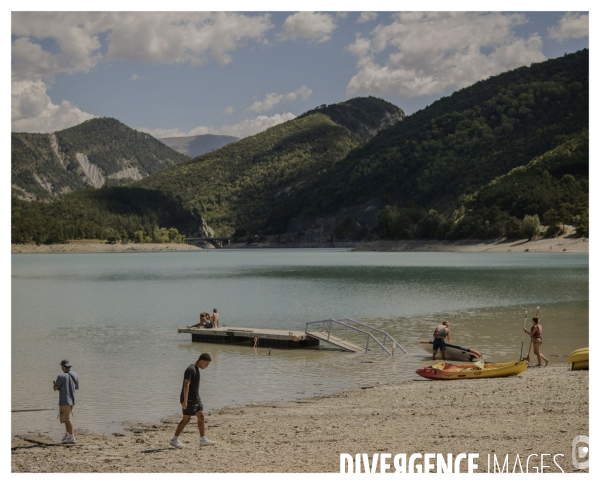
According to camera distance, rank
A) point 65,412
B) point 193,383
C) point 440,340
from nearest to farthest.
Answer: point 193,383 < point 65,412 < point 440,340

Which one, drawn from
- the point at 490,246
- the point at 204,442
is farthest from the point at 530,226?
the point at 204,442

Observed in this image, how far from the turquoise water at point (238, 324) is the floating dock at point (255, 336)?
0.79 meters

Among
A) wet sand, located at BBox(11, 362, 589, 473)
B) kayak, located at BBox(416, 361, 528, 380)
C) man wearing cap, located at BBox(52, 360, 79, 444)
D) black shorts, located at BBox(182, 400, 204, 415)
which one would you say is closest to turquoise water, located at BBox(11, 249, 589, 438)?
kayak, located at BBox(416, 361, 528, 380)

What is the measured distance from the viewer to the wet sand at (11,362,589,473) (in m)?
11.2

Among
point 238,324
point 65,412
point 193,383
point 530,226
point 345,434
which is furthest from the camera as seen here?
point 530,226

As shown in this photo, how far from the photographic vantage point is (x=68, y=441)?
1344cm

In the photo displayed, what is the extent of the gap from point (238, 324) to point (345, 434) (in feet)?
81.4

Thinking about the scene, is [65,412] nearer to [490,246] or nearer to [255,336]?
[255,336]

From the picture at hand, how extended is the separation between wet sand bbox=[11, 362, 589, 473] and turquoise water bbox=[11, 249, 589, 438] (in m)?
1.86

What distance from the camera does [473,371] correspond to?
19688 millimetres

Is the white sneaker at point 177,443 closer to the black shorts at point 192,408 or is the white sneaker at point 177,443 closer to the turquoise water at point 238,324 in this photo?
the black shorts at point 192,408

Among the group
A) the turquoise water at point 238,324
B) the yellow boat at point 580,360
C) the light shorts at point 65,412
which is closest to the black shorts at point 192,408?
the light shorts at point 65,412
